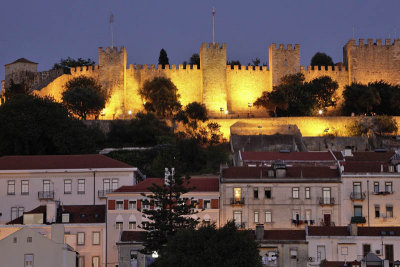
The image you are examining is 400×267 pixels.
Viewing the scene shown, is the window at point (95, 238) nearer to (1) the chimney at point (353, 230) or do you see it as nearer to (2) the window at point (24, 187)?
(2) the window at point (24, 187)

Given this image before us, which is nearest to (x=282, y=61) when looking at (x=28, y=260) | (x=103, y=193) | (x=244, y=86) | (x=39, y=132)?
(x=244, y=86)

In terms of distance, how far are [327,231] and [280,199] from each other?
5.09 m

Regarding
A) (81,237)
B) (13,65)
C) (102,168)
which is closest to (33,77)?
(13,65)

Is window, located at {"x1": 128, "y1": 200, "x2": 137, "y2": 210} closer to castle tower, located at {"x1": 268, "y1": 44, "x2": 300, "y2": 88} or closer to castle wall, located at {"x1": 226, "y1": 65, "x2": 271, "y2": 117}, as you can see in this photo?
castle wall, located at {"x1": 226, "y1": 65, "x2": 271, "y2": 117}

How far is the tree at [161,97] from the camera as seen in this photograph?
85.6 metres

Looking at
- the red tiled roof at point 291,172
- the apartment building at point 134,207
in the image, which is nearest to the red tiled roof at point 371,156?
the red tiled roof at point 291,172

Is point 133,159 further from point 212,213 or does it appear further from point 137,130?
point 212,213

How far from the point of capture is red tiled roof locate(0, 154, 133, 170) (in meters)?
58.5

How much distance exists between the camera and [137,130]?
7919cm

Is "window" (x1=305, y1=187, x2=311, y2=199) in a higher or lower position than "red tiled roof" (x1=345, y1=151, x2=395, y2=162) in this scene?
lower

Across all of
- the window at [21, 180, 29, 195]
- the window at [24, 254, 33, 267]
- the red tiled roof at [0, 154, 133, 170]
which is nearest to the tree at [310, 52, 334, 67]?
the red tiled roof at [0, 154, 133, 170]

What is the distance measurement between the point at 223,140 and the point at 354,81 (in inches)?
766

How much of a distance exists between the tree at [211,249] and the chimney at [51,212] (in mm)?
9377

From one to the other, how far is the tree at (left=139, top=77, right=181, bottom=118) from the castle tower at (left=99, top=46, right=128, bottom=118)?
90.0 inches
